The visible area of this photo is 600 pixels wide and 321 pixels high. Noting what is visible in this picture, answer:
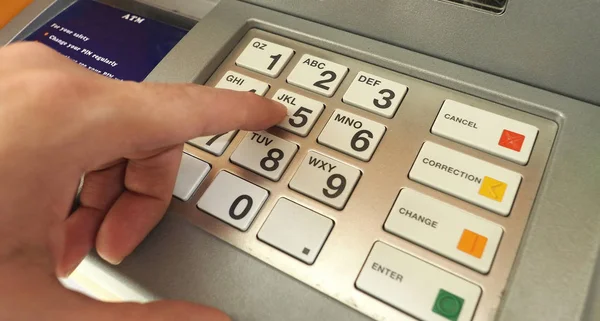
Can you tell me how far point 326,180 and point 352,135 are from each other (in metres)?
0.06

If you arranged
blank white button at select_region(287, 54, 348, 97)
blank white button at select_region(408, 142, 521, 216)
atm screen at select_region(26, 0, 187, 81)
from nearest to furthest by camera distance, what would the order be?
blank white button at select_region(408, 142, 521, 216), blank white button at select_region(287, 54, 348, 97), atm screen at select_region(26, 0, 187, 81)

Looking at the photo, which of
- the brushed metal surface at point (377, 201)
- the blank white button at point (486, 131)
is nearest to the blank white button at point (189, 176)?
the brushed metal surface at point (377, 201)

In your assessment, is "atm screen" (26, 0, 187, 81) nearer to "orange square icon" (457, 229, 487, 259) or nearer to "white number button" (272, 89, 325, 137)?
"white number button" (272, 89, 325, 137)

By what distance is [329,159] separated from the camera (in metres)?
0.52

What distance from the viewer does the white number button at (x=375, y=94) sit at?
0.55 meters

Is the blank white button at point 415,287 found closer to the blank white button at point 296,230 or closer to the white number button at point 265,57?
the blank white button at point 296,230

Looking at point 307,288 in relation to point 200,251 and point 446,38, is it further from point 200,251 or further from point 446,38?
point 446,38

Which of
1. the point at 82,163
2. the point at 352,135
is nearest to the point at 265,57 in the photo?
the point at 352,135

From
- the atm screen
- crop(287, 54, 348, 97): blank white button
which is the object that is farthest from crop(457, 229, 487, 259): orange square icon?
the atm screen

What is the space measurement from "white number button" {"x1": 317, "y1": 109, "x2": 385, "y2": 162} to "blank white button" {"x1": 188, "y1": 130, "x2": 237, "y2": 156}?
4.0 inches

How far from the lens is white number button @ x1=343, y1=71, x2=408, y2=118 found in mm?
547

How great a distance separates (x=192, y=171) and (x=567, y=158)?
0.38 metres

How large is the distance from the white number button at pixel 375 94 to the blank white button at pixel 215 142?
5.4 inches

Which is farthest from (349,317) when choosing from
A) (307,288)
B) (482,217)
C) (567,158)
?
(567,158)
